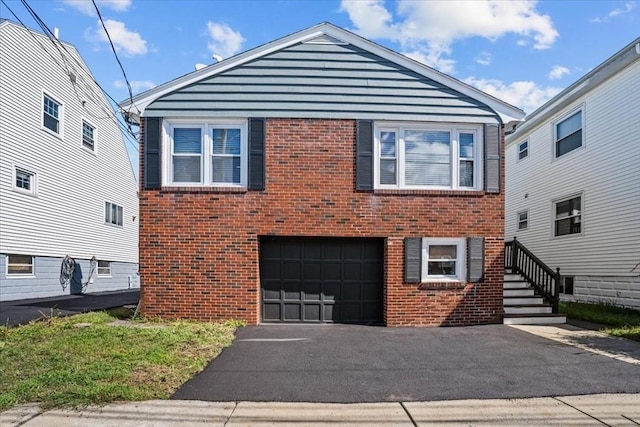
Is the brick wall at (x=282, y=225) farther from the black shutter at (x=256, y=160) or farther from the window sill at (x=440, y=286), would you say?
the black shutter at (x=256, y=160)

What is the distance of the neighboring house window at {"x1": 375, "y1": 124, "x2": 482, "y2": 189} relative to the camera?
9461mm

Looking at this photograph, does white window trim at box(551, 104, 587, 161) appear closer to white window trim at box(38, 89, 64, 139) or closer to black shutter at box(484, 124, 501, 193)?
black shutter at box(484, 124, 501, 193)

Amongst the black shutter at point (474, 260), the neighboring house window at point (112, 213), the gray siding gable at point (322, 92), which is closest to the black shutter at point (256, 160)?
the gray siding gable at point (322, 92)

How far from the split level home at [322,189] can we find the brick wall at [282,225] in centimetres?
3

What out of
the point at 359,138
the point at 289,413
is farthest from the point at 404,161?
the point at 289,413

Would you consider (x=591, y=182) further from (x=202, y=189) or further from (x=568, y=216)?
(x=202, y=189)

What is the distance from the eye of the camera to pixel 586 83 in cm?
1285

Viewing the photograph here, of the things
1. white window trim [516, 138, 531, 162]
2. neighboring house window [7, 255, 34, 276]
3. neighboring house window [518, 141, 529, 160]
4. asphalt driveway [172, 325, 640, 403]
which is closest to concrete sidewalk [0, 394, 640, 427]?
asphalt driveway [172, 325, 640, 403]

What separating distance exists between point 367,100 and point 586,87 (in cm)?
789

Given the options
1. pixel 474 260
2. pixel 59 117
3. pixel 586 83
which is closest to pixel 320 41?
pixel 474 260

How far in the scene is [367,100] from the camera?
9.45 meters

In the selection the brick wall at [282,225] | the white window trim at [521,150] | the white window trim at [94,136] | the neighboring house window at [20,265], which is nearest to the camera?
the brick wall at [282,225]

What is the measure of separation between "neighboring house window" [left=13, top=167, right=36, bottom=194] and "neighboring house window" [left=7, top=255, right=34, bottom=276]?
7.46ft

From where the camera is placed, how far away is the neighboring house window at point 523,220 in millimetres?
16625
